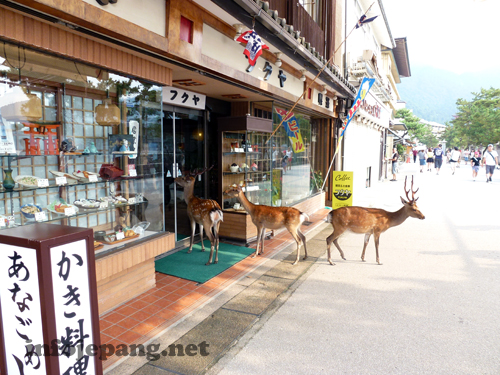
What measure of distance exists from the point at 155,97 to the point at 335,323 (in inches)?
153

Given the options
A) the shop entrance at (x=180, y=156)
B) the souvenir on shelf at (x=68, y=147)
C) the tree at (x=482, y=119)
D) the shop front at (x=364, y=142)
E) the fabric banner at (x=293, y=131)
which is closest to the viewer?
the souvenir on shelf at (x=68, y=147)

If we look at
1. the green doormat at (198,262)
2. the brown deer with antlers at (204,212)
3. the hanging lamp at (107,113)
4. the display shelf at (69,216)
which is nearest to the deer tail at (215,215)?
the brown deer with antlers at (204,212)

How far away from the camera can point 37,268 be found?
2.15 m

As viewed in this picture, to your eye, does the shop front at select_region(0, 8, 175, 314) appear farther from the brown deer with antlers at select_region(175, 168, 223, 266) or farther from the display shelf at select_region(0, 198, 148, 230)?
the brown deer with antlers at select_region(175, 168, 223, 266)

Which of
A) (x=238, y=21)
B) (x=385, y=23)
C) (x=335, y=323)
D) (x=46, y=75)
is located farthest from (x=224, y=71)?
(x=385, y=23)

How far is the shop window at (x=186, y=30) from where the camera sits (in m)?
4.36

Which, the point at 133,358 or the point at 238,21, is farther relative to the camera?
the point at 238,21

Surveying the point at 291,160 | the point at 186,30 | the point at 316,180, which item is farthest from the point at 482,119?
the point at 186,30

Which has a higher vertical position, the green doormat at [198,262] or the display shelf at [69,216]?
the display shelf at [69,216]

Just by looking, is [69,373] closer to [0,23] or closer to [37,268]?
[37,268]

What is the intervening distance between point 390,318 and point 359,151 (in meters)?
11.8

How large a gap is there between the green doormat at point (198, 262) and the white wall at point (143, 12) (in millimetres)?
3619

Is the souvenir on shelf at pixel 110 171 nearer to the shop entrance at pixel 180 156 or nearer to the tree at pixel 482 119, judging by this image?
the shop entrance at pixel 180 156

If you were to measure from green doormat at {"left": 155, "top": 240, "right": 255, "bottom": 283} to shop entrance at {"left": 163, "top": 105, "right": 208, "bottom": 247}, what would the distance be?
521 mm
